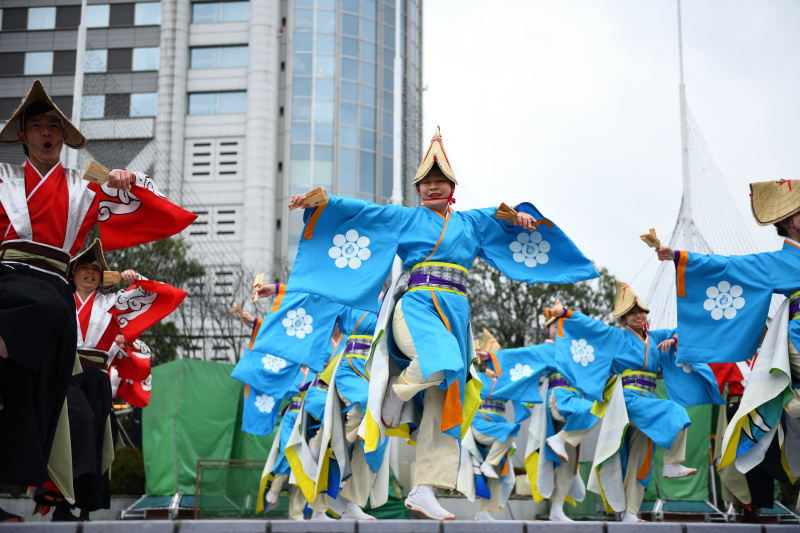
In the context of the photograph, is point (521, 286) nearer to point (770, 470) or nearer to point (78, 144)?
point (770, 470)

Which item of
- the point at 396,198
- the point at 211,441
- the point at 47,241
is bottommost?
the point at 211,441

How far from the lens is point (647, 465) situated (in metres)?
8.04

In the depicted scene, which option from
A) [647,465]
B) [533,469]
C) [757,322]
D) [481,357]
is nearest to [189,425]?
[481,357]

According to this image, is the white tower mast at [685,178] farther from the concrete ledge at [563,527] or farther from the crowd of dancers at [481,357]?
the concrete ledge at [563,527]

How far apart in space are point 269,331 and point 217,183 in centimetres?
2943

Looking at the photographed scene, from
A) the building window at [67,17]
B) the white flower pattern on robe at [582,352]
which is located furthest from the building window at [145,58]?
the white flower pattern on robe at [582,352]

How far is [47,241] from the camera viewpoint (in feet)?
14.8

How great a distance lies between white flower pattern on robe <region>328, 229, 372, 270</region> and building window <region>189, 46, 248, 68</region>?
112 ft

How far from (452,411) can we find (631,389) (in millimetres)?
3542

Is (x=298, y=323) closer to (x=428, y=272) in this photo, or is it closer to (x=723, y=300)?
(x=428, y=272)

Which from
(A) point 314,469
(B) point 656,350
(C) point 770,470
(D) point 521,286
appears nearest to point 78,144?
(A) point 314,469

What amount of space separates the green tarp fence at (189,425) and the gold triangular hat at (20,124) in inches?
299

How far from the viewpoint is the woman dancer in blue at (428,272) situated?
5.17m

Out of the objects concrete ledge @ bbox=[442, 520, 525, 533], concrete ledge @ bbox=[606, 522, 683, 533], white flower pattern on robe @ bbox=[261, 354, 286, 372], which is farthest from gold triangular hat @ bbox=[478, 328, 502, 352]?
concrete ledge @ bbox=[442, 520, 525, 533]
